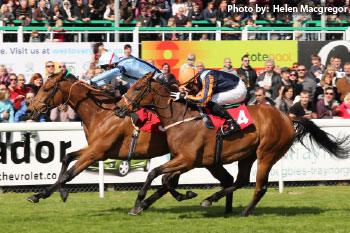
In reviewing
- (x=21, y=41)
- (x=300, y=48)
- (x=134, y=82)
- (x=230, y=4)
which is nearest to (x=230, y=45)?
(x=300, y=48)

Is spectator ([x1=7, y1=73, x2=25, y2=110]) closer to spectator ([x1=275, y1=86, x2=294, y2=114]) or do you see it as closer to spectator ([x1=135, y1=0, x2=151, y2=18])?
spectator ([x1=275, y1=86, x2=294, y2=114])

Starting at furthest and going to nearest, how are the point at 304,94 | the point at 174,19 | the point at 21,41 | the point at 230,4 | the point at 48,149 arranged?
the point at 230,4 → the point at 174,19 → the point at 21,41 → the point at 304,94 → the point at 48,149

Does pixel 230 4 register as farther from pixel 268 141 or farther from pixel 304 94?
pixel 268 141

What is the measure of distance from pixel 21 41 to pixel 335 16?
313 inches

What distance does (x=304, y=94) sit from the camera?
41.2 feet

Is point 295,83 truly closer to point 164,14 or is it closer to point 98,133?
point 164,14

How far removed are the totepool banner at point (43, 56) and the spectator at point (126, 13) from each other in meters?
2.34

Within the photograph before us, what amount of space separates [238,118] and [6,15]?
8.78 metres

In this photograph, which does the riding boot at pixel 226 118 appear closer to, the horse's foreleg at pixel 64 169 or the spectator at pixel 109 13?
the horse's foreleg at pixel 64 169

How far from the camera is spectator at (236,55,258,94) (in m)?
14.3

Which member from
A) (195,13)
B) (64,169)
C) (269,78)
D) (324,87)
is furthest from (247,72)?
(64,169)

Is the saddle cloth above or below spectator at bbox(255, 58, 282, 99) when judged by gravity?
below

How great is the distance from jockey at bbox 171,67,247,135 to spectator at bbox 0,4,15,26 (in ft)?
26.7

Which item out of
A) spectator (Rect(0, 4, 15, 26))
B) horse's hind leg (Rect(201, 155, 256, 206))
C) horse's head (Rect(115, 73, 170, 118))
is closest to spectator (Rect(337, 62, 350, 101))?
horse's hind leg (Rect(201, 155, 256, 206))
